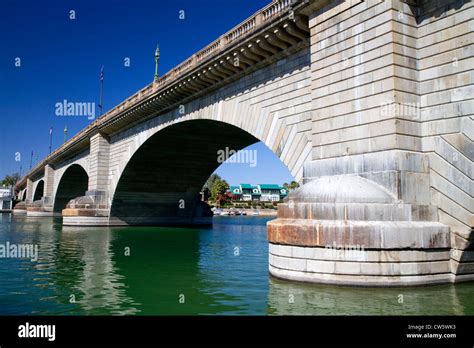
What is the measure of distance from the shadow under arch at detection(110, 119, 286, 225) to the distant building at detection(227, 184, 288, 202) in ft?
294

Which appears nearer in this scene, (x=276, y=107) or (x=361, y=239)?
(x=361, y=239)

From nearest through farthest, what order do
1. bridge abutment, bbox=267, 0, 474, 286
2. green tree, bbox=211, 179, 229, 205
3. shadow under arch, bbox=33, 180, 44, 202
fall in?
bridge abutment, bbox=267, 0, 474, 286 → shadow under arch, bbox=33, 180, 44, 202 → green tree, bbox=211, 179, 229, 205

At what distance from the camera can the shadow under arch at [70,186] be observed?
65562 mm

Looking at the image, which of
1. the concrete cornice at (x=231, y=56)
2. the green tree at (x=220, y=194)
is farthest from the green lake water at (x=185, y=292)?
the green tree at (x=220, y=194)

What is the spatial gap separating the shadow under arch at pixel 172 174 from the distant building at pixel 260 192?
294 feet

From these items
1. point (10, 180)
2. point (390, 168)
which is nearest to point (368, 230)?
point (390, 168)

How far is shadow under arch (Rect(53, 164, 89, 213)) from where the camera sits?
6556 cm

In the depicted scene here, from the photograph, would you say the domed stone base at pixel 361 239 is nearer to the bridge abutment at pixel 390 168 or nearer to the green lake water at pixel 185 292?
the bridge abutment at pixel 390 168

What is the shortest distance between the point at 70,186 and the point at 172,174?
36.9 m

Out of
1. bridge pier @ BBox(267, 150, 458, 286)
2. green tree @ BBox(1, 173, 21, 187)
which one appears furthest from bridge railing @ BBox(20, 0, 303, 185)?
green tree @ BBox(1, 173, 21, 187)

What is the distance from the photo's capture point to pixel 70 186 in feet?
235

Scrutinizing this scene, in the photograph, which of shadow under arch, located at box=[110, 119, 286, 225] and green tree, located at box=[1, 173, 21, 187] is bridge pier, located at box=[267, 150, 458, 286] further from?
green tree, located at box=[1, 173, 21, 187]

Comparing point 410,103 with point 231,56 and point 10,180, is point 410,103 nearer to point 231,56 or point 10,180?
point 231,56

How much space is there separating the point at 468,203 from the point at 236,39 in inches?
478
